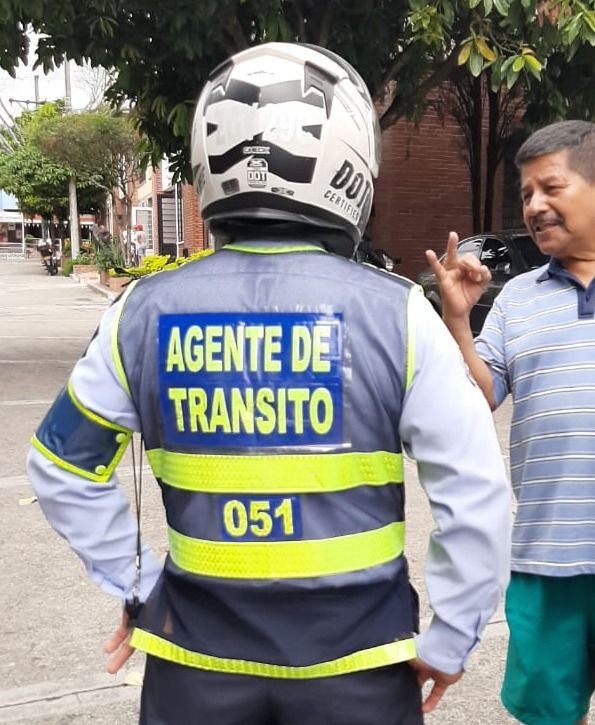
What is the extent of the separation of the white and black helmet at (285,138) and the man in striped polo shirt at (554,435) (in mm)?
658

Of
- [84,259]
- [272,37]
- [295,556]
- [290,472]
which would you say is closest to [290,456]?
[290,472]

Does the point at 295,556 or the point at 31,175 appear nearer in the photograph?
the point at 295,556

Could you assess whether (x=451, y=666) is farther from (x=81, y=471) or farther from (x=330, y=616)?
(x=81, y=471)

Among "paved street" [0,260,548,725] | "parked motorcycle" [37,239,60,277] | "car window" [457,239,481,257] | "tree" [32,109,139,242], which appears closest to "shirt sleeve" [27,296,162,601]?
"paved street" [0,260,548,725]

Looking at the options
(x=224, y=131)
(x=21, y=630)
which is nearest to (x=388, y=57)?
(x=21, y=630)

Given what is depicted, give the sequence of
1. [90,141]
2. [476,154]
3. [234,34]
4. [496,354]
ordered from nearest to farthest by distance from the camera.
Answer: [496,354] → [234,34] → [476,154] → [90,141]

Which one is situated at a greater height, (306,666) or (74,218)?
(74,218)

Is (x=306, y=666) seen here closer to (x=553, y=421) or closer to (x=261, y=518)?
(x=261, y=518)

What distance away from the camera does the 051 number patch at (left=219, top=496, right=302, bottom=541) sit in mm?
1294

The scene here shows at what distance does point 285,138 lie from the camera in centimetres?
132

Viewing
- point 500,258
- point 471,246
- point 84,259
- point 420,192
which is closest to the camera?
point 500,258

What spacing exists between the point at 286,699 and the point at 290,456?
0.39 m

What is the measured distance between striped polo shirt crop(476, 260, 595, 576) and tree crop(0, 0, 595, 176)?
4666 mm

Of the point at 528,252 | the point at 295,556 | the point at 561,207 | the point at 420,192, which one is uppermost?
the point at 420,192
